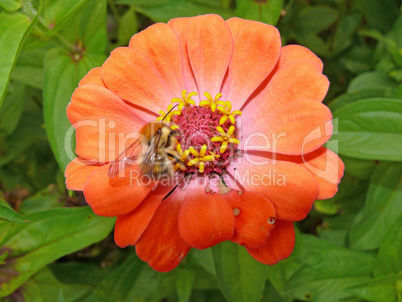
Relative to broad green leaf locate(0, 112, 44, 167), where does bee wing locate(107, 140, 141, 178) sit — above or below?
above

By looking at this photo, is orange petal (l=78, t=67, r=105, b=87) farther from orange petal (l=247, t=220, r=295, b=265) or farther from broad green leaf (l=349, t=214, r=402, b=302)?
broad green leaf (l=349, t=214, r=402, b=302)

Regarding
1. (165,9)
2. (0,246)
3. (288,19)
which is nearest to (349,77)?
(288,19)

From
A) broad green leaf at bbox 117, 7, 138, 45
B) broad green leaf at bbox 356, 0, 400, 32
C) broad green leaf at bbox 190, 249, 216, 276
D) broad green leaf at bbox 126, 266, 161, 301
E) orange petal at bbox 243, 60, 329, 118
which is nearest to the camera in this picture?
orange petal at bbox 243, 60, 329, 118

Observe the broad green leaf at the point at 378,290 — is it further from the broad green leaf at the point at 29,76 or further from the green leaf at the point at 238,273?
the broad green leaf at the point at 29,76

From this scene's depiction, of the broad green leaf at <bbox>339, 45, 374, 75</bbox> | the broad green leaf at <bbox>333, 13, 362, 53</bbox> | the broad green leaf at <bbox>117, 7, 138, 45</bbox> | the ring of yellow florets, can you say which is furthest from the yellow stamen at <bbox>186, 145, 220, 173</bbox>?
the broad green leaf at <bbox>333, 13, 362, 53</bbox>

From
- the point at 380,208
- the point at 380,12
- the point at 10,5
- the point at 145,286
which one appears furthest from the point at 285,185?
the point at 380,12

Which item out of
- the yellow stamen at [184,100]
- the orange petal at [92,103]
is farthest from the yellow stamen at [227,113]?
the orange petal at [92,103]

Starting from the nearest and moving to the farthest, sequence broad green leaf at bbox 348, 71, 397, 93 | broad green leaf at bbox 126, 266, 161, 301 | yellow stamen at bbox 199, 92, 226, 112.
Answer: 1. yellow stamen at bbox 199, 92, 226, 112
2. broad green leaf at bbox 126, 266, 161, 301
3. broad green leaf at bbox 348, 71, 397, 93
